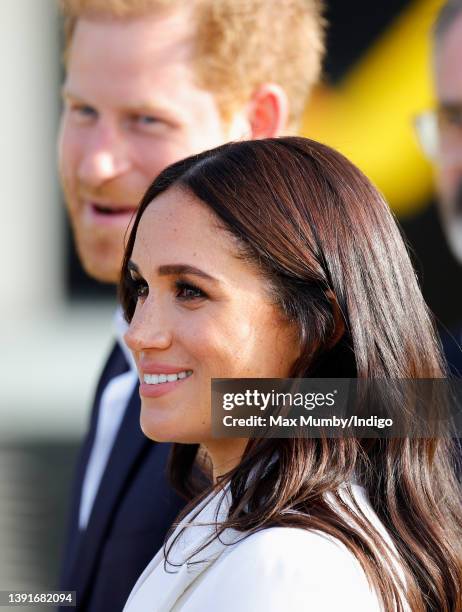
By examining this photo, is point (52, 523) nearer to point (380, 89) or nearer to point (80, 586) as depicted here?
point (380, 89)

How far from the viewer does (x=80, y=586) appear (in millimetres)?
2057

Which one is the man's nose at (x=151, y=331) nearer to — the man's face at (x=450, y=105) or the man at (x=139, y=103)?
the man at (x=139, y=103)

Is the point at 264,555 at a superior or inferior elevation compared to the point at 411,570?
superior

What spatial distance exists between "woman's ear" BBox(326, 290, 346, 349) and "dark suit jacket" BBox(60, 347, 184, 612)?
1.95 feet

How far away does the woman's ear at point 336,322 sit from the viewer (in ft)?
4.91

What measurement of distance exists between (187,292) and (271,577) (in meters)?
0.44

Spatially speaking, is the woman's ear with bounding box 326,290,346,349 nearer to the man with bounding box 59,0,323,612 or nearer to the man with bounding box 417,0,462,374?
the man with bounding box 59,0,323,612

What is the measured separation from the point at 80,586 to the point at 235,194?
0.93 metres

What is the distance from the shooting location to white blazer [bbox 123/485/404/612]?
1274 millimetres

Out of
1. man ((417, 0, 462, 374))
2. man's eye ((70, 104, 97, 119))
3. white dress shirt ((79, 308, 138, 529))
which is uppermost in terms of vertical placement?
man's eye ((70, 104, 97, 119))

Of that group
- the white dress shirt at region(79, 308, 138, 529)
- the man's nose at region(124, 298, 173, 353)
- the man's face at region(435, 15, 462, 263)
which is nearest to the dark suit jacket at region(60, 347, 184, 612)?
the white dress shirt at region(79, 308, 138, 529)

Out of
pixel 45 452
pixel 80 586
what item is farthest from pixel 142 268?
pixel 45 452

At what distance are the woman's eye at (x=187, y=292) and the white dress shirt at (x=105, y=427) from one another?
753mm

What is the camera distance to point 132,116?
2422 millimetres
